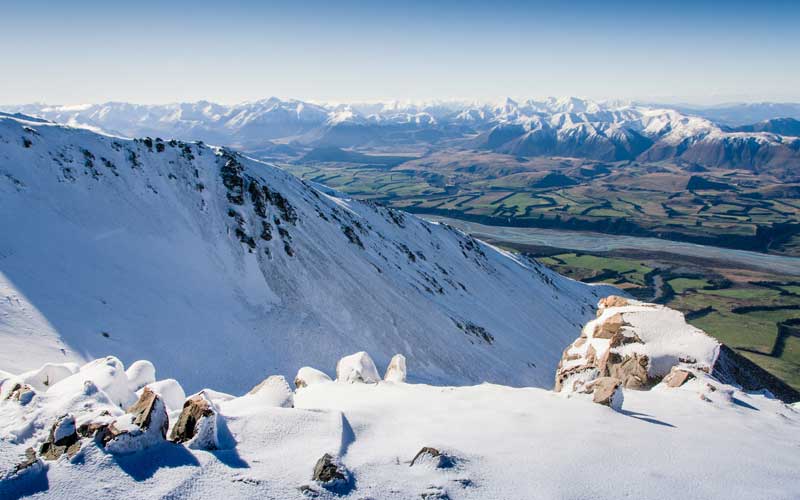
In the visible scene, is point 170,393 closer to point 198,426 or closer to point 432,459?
point 198,426

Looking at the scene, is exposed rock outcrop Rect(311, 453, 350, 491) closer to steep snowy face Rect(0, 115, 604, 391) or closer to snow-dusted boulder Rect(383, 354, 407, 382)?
snow-dusted boulder Rect(383, 354, 407, 382)

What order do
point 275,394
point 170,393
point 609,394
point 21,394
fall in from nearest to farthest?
point 21,394 < point 170,393 < point 275,394 < point 609,394

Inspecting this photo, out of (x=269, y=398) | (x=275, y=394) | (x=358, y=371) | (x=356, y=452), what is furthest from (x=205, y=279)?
(x=356, y=452)

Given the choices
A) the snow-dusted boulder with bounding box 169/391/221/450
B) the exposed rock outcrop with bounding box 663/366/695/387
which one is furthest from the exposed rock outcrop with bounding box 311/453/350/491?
the exposed rock outcrop with bounding box 663/366/695/387

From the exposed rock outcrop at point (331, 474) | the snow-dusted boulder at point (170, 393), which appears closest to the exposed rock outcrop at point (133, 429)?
the snow-dusted boulder at point (170, 393)

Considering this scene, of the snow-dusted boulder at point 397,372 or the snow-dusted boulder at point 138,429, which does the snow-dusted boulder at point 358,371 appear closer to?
the snow-dusted boulder at point 397,372

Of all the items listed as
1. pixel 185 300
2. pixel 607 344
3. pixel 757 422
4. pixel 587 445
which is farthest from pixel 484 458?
pixel 185 300
